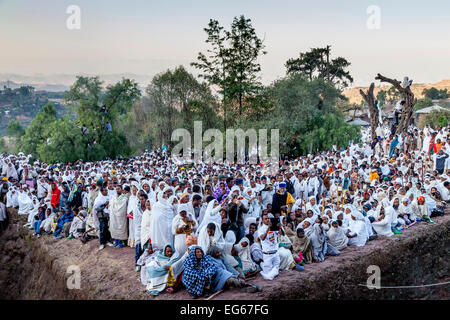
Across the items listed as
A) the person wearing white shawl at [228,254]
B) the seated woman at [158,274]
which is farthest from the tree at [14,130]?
the person wearing white shawl at [228,254]

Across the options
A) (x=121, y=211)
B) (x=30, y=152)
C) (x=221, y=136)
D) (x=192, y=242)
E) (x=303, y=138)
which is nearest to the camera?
(x=192, y=242)

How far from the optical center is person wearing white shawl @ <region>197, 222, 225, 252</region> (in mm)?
5020

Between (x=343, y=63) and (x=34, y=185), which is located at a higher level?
(x=343, y=63)

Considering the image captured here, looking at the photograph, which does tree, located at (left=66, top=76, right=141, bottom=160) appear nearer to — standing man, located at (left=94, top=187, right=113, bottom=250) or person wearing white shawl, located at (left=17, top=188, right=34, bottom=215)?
person wearing white shawl, located at (left=17, top=188, right=34, bottom=215)

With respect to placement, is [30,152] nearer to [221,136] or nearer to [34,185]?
[34,185]

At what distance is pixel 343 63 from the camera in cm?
3428

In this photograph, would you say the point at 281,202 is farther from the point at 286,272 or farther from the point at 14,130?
the point at 14,130

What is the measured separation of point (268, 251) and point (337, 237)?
206cm

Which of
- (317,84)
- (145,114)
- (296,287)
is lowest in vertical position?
(296,287)

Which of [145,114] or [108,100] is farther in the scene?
[145,114]

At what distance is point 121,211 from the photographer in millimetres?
6902
